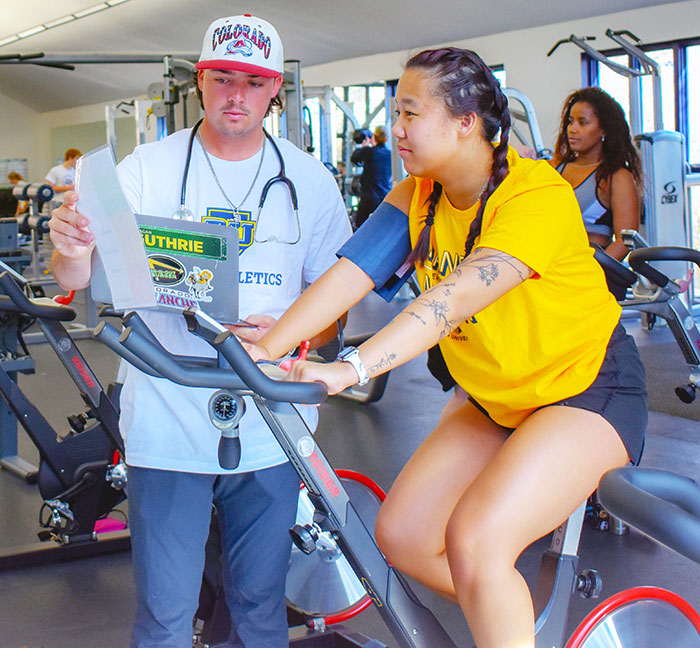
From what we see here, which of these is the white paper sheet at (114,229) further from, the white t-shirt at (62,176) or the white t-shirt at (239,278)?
the white t-shirt at (62,176)

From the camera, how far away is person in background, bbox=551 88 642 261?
394cm

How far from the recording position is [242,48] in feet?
5.85

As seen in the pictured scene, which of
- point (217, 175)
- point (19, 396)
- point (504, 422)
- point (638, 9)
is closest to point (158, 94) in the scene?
point (19, 396)

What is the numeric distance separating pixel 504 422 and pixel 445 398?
3555 mm

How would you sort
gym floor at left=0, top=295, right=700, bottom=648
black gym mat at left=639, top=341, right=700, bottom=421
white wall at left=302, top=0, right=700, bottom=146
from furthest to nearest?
white wall at left=302, top=0, right=700, bottom=146 → black gym mat at left=639, top=341, right=700, bottom=421 → gym floor at left=0, top=295, right=700, bottom=648

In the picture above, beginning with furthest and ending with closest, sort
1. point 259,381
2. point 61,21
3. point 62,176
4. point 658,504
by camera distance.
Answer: point 61,21 < point 62,176 < point 259,381 < point 658,504

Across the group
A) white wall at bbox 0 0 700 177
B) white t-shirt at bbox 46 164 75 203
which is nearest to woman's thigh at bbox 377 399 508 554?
white wall at bbox 0 0 700 177

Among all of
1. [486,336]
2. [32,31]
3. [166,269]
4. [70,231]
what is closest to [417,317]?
[486,336]

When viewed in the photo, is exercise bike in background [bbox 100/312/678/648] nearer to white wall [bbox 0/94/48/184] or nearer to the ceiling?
A: the ceiling

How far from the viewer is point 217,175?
6.07ft

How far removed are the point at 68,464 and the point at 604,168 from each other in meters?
2.57

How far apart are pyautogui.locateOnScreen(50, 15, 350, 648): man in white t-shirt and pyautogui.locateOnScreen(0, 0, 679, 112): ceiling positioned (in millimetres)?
8439

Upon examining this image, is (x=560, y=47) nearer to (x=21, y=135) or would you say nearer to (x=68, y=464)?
(x=68, y=464)

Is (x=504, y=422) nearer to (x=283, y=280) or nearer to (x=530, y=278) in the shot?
(x=530, y=278)
